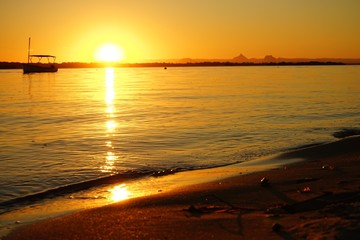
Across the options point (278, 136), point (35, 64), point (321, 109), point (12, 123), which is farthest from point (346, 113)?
point (35, 64)

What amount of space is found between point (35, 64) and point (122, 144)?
408 feet

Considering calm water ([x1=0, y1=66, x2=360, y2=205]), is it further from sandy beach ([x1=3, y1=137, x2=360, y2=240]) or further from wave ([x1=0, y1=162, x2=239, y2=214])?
sandy beach ([x1=3, y1=137, x2=360, y2=240])

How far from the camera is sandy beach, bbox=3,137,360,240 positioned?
7324mm

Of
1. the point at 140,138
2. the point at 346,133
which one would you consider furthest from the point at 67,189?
the point at 346,133

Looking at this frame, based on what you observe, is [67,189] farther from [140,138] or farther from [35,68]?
[35,68]

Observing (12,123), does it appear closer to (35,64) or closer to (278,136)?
(278,136)

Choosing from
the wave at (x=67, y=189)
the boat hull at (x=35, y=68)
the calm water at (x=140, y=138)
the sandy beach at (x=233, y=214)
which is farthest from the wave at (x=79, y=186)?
the boat hull at (x=35, y=68)

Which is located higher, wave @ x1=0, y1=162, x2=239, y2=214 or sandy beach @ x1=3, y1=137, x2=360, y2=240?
sandy beach @ x1=3, y1=137, x2=360, y2=240

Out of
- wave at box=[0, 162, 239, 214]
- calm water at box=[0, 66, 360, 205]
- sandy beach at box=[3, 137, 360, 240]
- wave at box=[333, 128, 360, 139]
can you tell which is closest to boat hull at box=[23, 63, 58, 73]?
calm water at box=[0, 66, 360, 205]

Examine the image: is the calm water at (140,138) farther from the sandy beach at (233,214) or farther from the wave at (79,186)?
the sandy beach at (233,214)

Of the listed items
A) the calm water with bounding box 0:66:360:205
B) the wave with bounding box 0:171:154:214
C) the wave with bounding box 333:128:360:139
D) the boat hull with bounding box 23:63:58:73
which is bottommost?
the wave with bounding box 0:171:154:214

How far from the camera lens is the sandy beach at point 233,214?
732cm

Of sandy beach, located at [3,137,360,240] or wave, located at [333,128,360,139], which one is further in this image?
wave, located at [333,128,360,139]

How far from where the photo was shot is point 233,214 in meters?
8.53
